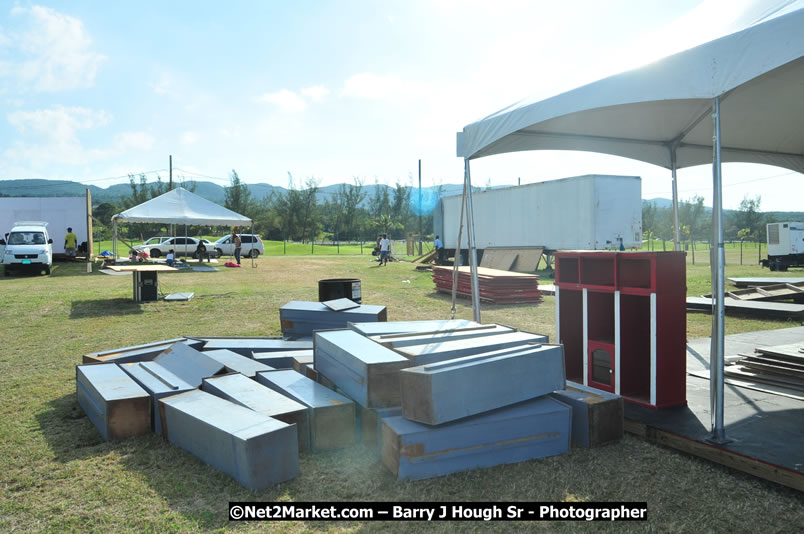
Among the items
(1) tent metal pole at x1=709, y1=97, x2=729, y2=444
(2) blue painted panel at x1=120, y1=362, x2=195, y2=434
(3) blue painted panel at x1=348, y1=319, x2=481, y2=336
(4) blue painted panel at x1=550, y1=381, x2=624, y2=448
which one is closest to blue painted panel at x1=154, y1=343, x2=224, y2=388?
(2) blue painted panel at x1=120, y1=362, x2=195, y2=434

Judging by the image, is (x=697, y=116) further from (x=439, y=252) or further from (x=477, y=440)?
(x=439, y=252)

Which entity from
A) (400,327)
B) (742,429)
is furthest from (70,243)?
(742,429)

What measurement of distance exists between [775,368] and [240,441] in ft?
16.9

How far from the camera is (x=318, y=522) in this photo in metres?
2.94

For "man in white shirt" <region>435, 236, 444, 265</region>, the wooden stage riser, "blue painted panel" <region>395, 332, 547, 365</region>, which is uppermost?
"man in white shirt" <region>435, 236, 444, 265</region>

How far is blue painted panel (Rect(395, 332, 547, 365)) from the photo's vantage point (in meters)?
3.93

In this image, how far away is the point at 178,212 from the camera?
910 inches

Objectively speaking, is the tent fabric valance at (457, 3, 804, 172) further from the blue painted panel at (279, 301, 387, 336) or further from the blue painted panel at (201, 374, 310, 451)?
the blue painted panel at (201, 374, 310, 451)

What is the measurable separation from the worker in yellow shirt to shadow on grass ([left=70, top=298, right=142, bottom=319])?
1596 centimetres

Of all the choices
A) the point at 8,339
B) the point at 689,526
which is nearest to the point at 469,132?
the point at 689,526

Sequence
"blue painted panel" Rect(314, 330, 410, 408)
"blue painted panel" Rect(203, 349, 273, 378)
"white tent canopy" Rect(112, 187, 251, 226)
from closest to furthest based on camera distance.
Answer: "blue painted panel" Rect(314, 330, 410, 408), "blue painted panel" Rect(203, 349, 273, 378), "white tent canopy" Rect(112, 187, 251, 226)

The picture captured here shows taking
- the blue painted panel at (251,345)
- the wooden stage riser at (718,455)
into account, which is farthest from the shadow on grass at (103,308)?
the wooden stage riser at (718,455)

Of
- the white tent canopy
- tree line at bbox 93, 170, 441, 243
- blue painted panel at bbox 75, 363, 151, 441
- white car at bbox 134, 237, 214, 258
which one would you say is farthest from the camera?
tree line at bbox 93, 170, 441, 243

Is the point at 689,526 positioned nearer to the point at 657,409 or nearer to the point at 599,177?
the point at 657,409
